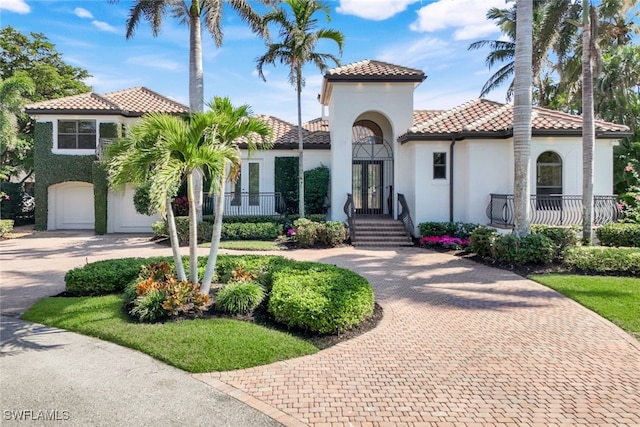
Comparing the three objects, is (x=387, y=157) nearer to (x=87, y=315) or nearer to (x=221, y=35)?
(x=221, y=35)

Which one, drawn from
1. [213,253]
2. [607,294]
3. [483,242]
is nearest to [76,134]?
[213,253]

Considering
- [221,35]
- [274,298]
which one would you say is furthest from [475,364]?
[221,35]

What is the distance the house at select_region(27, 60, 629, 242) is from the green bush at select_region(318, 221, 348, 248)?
48.3 inches

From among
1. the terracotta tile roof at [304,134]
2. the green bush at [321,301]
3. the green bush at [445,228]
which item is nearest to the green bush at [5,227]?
the terracotta tile roof at [304,134]

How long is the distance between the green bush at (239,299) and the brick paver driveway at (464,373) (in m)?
1.93

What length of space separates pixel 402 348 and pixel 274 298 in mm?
2277

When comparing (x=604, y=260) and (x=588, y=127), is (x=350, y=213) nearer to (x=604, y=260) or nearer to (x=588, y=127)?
(x=588, y=127)

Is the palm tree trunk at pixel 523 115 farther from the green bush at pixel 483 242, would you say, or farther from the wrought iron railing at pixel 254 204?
the wrought iron railing at pixel 254 204

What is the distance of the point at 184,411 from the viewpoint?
407cm

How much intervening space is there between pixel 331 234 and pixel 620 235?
32.2 feet

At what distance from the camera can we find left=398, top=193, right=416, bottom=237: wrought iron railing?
1733 centimetres

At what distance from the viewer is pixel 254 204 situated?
68.4 ft

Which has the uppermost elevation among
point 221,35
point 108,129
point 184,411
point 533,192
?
point 221,35

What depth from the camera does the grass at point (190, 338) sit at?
5.23m
